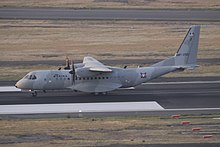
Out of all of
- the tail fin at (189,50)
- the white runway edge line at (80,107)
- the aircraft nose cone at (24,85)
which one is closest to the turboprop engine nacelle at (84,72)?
the white runway edge line at (80,107)

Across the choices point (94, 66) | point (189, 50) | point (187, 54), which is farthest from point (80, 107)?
point (189, 50)

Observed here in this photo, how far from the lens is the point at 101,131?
37.3 m

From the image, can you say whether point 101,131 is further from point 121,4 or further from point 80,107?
point 121,4

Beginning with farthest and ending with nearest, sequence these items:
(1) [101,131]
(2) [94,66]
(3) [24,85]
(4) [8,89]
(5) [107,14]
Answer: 1. (5) [107,14]
2. (4) [8,89]
3. (2) [94,66]
4. (3) [24,85]
5. (1) [101,131]

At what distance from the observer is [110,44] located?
242 feet

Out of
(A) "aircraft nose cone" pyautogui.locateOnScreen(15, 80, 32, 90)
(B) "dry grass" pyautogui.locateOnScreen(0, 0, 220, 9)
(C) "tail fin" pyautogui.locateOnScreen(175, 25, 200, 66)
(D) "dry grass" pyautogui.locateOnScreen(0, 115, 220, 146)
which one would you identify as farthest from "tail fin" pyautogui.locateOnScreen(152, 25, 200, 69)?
(B) "dry grass" pyautogui.locateOnScreen(0, 0, 220, 9)

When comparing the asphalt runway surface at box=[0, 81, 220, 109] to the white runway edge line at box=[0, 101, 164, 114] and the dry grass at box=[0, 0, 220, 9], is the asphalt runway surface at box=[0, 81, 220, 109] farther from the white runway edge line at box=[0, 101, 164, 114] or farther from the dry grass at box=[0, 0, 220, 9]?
the dry grass at box=[0, 0, 220, 9]

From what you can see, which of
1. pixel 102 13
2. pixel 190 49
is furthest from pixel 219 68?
pixel 102 13

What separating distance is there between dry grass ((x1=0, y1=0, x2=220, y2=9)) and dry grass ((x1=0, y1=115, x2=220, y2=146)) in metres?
60.5

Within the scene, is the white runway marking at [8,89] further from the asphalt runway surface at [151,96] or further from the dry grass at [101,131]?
the dry grass at [101,131]

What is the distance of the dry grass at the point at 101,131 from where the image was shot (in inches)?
1366

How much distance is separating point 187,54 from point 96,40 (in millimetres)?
27886

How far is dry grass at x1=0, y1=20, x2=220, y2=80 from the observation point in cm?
6650

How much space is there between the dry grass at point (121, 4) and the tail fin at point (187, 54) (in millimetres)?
50355
